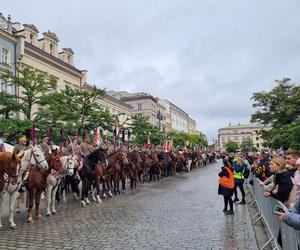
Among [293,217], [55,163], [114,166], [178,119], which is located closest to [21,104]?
[114,166]

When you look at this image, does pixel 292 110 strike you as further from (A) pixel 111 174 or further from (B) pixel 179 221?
(B) pixel 179 221

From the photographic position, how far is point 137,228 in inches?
310

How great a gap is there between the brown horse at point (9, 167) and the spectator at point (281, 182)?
5921mm

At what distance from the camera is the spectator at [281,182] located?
Answer: 518cm

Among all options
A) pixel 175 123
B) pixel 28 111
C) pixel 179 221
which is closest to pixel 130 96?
pixel 175 123

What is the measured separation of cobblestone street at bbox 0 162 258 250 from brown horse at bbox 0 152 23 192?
1304mm

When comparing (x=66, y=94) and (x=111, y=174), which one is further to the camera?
(x=66, y=94)

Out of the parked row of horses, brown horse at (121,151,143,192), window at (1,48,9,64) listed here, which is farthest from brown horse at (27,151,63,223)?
window at (1,48,9,64)

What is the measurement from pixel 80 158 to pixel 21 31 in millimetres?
26052

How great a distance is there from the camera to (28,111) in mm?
20828

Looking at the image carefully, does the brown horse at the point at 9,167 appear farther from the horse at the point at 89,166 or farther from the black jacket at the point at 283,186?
the black jacket at the point at 283,186

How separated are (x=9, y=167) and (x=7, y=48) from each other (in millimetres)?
26124

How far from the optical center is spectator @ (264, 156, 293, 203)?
518 centimetres

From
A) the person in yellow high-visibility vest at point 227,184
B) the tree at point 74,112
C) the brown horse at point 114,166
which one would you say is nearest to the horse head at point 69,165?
the brown horse at point 114,166
